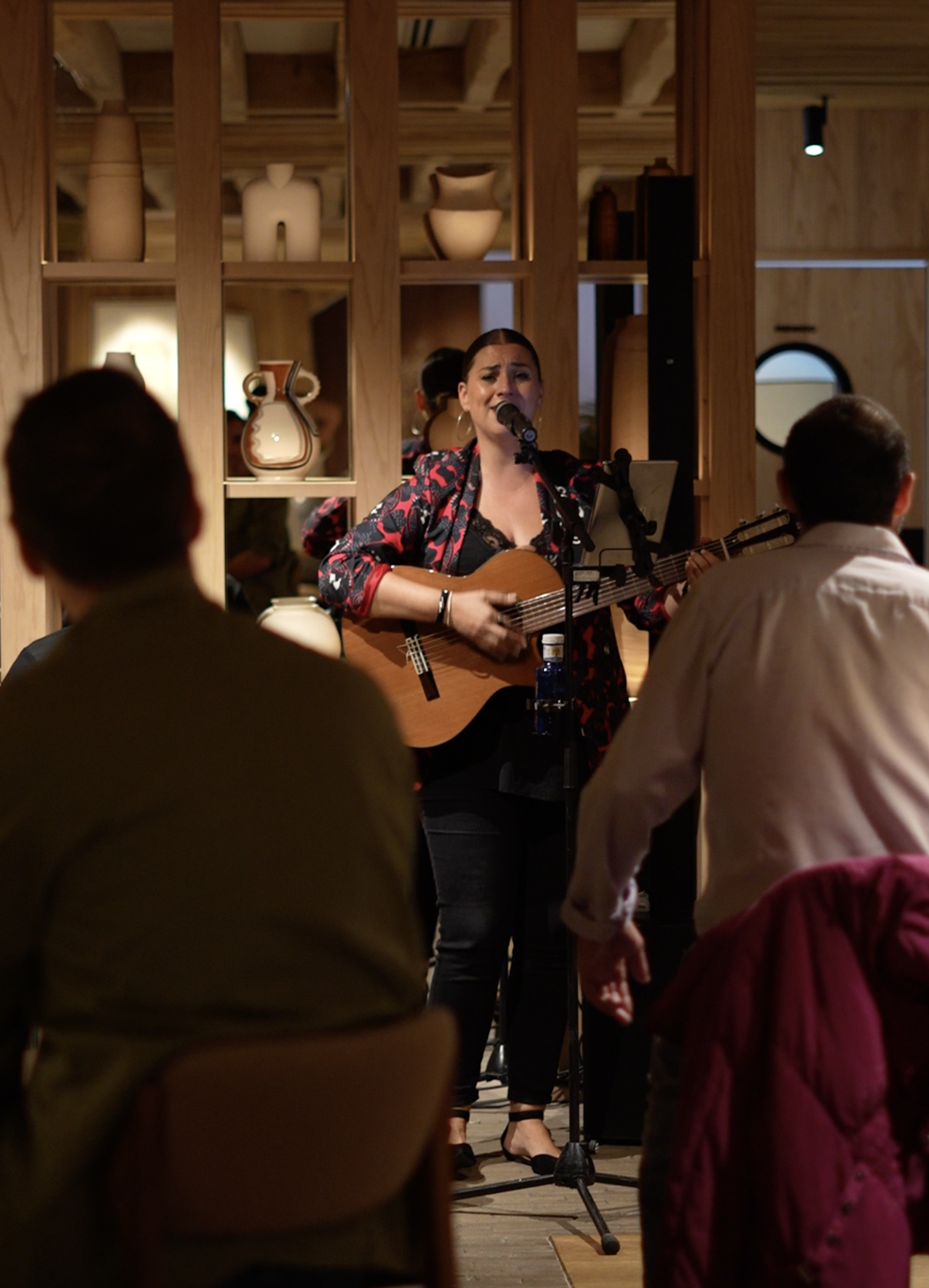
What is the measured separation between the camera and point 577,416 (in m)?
3.65

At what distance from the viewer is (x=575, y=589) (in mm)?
2961

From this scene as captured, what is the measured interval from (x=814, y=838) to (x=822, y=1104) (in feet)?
0.98

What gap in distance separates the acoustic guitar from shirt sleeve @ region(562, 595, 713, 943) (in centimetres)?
116

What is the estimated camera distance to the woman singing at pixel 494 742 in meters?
2.97

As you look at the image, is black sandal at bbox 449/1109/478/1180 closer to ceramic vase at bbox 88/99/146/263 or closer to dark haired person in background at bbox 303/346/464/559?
dark haired person in background at bbox 303/346/464/559

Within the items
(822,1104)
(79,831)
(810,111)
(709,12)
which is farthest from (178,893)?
(810,111)

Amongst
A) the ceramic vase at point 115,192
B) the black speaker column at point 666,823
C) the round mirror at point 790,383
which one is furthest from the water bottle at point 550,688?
the round mirror at point 790,383

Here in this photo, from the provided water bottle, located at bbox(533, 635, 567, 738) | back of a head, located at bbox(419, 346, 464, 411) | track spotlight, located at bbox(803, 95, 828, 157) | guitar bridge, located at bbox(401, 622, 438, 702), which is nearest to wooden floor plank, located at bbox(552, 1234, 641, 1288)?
water bottle, located at bbox(533, 635, 567, 738)

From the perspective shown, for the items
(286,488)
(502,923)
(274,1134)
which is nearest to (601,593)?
(502,923)

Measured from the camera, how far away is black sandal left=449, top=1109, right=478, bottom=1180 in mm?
2990

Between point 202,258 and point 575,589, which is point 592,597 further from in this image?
point 202,258

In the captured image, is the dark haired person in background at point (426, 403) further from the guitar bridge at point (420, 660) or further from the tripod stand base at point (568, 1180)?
the tripod stand base at point (568, 1180)

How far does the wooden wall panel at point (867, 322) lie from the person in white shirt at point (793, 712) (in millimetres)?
4768

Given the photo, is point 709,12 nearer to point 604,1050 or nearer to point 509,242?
point 509,242
